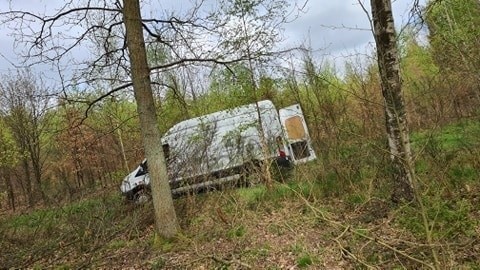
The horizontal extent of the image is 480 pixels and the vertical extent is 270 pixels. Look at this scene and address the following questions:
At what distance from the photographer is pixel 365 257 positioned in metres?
A: 5.22

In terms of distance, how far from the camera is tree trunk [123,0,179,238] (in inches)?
299

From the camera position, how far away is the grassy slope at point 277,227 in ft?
18.4

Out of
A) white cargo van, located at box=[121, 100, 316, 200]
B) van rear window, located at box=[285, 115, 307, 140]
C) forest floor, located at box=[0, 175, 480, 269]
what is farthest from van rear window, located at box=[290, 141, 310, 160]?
forest floor, located at box=[0, 175, 480, 269]

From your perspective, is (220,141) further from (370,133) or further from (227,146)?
(370,133)

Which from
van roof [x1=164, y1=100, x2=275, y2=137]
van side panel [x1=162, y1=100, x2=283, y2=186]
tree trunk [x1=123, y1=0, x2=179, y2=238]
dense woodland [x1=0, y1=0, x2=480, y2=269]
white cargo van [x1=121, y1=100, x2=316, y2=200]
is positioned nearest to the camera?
dense woodland [x1=0, y1=0, x2=480, y2=269]

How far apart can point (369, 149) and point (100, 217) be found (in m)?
5.69

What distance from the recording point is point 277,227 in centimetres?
735

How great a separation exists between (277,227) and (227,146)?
465 cm

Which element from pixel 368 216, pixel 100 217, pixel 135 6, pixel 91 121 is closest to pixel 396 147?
pixel 368 216

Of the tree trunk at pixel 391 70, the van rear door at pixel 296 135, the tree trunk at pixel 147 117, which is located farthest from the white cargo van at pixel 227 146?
the tree trunk at pixel 391 70

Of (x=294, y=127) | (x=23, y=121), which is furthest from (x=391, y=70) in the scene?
(x=23, y=121)

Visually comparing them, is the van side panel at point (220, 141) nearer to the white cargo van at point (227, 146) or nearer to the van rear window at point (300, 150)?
the white cargo van at point (227, 146)

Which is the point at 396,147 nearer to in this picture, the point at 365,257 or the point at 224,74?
the point at 365,257

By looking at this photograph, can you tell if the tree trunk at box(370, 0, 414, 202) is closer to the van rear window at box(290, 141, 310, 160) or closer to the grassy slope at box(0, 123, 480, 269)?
the grassy slope at box(0, 123, 480, 269)
